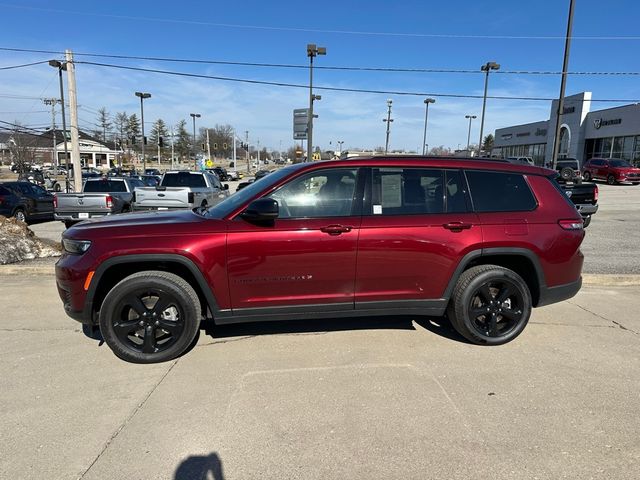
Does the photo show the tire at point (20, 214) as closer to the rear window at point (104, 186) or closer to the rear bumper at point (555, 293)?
the rear window at point (104, 186)

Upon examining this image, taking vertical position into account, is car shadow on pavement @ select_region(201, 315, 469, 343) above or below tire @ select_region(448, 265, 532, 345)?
below

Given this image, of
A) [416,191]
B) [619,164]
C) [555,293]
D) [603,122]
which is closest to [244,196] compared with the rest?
[416,191]

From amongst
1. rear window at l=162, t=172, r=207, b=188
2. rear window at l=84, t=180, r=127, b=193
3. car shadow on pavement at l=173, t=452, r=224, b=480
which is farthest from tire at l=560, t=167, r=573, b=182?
car shadow on pavement at l=173, t=452, r=224, b=480

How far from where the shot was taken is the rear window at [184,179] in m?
13.9

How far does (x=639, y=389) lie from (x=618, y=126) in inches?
1660

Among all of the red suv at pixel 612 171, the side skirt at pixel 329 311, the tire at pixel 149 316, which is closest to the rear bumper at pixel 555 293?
A: the side skirt at pixel 329 311

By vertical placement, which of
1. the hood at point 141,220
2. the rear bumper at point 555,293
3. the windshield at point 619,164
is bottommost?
the rear bumper at point 555,293

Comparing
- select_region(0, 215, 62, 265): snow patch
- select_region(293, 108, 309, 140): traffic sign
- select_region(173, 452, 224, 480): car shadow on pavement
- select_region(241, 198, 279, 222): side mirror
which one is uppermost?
select_region(293, 108, 309, 140): traffic sign

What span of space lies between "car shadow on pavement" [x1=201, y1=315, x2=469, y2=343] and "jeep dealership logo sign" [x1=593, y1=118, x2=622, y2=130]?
136 ft

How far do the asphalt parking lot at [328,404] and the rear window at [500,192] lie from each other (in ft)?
4.51

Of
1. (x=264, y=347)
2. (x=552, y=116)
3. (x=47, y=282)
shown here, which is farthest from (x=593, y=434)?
(x=552, y=116)

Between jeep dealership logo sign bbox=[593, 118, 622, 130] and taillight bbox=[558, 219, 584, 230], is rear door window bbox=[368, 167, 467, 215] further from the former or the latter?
jeep dealership logo sign bbox=[593, 118, 622, 130]

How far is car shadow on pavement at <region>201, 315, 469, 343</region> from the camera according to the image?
461 centimetres

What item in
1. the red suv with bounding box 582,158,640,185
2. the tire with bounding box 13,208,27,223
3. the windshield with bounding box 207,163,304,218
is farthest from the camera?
the red suv with bounding box 582,158,640,185
